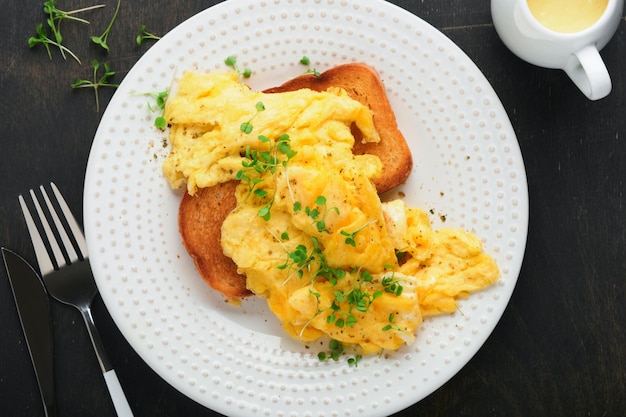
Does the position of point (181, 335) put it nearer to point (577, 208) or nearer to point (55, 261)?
point (55, 261)

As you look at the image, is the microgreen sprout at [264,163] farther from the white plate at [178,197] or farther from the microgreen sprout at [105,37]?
the microgreen sprout at [105,37]

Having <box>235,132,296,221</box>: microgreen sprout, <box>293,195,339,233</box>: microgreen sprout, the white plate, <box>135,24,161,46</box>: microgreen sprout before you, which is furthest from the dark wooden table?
<box>293,195,339,233</box>: microgreen sprout

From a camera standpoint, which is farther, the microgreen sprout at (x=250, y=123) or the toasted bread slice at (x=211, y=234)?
the toasted bread slice at (x=211, y=234)

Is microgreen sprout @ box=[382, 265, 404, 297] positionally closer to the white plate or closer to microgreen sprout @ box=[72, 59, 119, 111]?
the white plate

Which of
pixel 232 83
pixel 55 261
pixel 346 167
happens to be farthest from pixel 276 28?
pixel 55 261

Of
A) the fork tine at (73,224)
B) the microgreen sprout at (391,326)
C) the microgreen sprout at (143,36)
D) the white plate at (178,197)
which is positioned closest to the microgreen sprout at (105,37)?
the microgreen sprout at (143,36)
